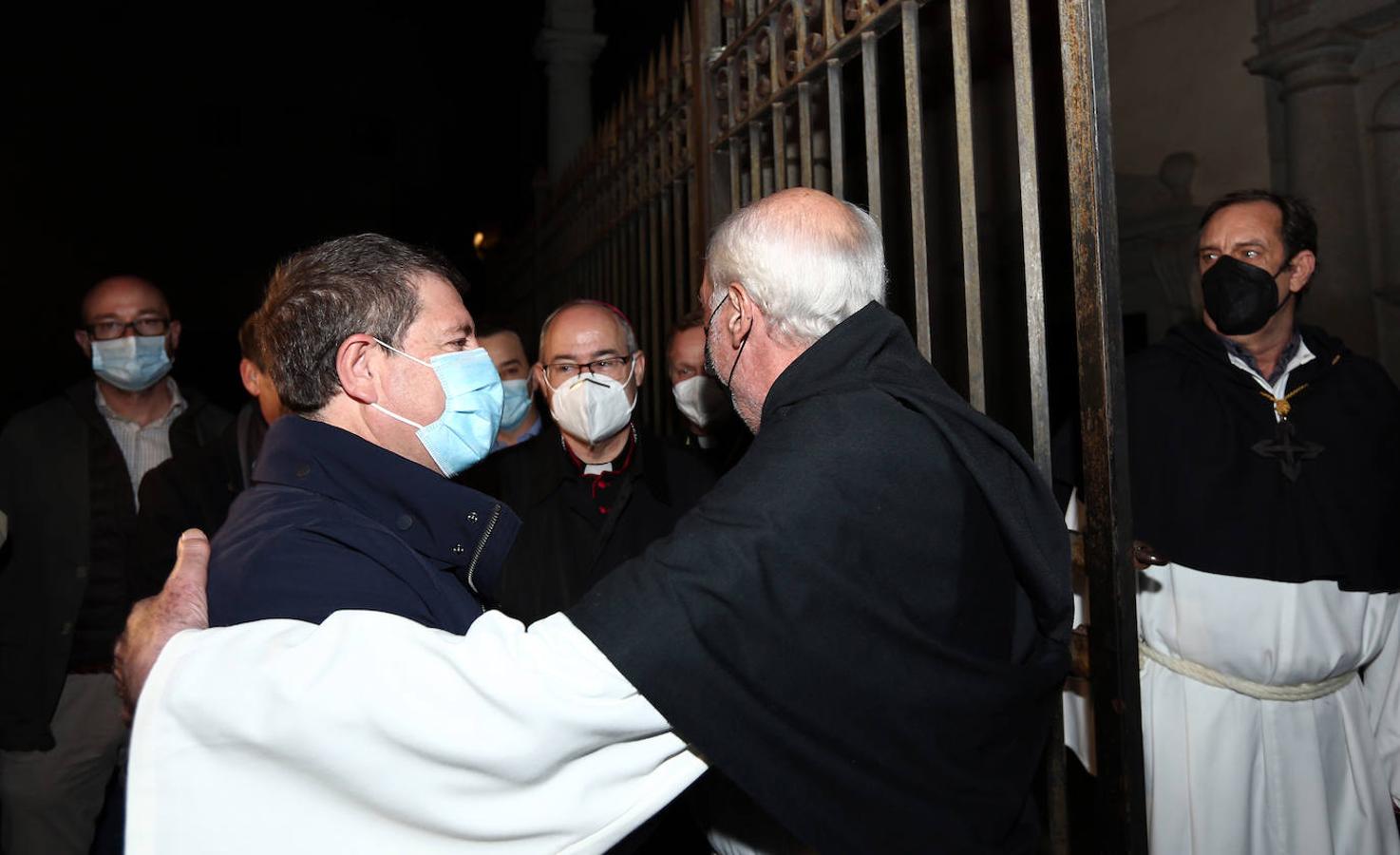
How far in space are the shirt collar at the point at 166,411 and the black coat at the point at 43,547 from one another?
0.43 ft

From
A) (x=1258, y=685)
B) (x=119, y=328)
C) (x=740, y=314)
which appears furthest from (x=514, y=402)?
(x=1258, y=685)

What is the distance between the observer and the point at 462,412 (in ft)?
6.77

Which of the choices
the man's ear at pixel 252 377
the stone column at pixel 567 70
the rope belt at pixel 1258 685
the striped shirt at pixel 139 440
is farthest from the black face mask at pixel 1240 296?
the stone column at pixel 567 70

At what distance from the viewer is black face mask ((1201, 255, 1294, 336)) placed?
2.88 m

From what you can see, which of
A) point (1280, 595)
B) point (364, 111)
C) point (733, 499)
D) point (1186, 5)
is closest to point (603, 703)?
point (733, 499)

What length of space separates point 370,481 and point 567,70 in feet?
25.2

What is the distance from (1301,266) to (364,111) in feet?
38.9

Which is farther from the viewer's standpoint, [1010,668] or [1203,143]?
[1203,143]

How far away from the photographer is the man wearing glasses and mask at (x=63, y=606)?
3.63 meters

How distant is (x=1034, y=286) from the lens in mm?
1985

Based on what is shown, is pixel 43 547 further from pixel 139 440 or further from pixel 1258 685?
pixel 1258 685

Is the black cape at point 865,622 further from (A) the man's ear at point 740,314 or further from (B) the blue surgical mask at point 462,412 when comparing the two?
(B) the blue surgical mask at point 462,412

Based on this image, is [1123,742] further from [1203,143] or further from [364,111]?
[364,111]

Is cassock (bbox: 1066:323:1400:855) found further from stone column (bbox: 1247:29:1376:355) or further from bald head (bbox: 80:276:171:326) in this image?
bald head (bbox: 80:276:171:326)
